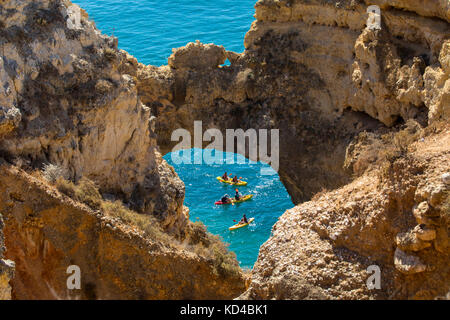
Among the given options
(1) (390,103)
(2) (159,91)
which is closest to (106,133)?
(2) (159,91)

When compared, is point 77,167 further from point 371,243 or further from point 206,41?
point 206,41

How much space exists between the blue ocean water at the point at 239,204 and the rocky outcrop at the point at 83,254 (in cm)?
828

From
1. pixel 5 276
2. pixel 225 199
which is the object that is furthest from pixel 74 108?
pixel 225 199

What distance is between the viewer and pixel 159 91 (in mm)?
20828

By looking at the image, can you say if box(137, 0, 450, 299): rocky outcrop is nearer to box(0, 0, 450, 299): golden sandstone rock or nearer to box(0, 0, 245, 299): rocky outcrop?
box(0, 0, 450, 299): golden sandstone rock

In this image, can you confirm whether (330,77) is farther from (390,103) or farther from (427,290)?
(427,290)

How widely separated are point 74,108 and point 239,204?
41.0 feet

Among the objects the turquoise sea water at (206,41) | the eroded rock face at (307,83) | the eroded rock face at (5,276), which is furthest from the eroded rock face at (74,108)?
the turquoise sea water at (206,41)

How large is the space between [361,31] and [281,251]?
10480mm

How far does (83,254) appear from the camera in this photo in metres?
11.5

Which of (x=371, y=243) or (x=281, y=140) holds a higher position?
(x=371, y=243)

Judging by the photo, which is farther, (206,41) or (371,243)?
(206,41)

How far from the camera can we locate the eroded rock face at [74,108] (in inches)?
481

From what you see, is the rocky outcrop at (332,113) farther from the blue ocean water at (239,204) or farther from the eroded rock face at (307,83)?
the blue ocean water at (239,204)
